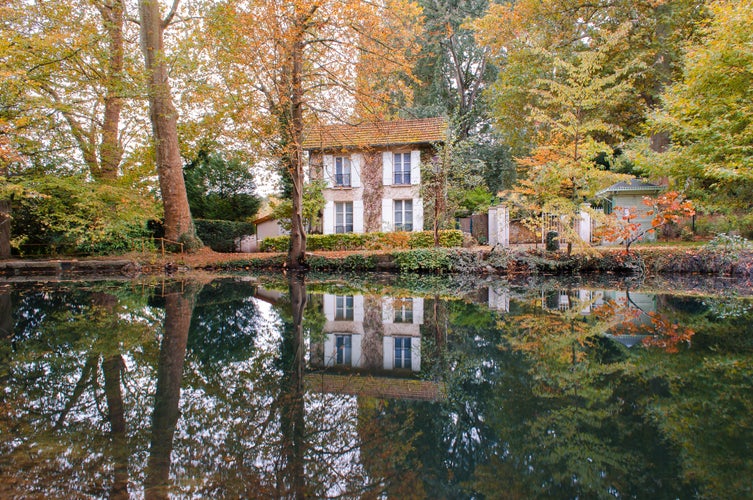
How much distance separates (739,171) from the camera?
893 cm

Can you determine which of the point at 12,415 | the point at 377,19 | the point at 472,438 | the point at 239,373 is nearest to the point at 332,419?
the point at 472,438

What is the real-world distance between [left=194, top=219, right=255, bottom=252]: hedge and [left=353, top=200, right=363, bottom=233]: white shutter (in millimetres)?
5175

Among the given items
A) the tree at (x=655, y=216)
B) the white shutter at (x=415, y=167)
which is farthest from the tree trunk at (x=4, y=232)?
the tree at (x=655, y=216)

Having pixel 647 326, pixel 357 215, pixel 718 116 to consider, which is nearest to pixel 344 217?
pixel 357 215

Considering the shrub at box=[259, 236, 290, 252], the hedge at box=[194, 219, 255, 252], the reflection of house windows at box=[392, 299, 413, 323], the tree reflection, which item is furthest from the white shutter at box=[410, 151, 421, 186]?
the tree reflection

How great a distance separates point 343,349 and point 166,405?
1260 mm

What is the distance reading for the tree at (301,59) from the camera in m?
9.46

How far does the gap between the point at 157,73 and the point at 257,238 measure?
9.54 meters

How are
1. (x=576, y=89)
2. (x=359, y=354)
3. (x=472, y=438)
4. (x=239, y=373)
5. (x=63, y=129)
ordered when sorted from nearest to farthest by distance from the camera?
(x=472, y=438) → (x=239, y=373) → (x=359, y=354) → (x=576, y=89) → (x=63, y=129)

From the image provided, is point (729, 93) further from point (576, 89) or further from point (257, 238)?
point (257, 238)

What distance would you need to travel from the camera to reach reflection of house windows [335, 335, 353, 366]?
2521mm

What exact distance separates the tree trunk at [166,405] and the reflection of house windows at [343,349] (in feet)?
3.01

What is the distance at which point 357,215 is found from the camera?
18.4 meters

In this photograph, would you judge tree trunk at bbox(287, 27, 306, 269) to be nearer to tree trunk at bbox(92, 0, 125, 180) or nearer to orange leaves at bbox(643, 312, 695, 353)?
tree trunk at bbox(92, 0, 125, 180)
